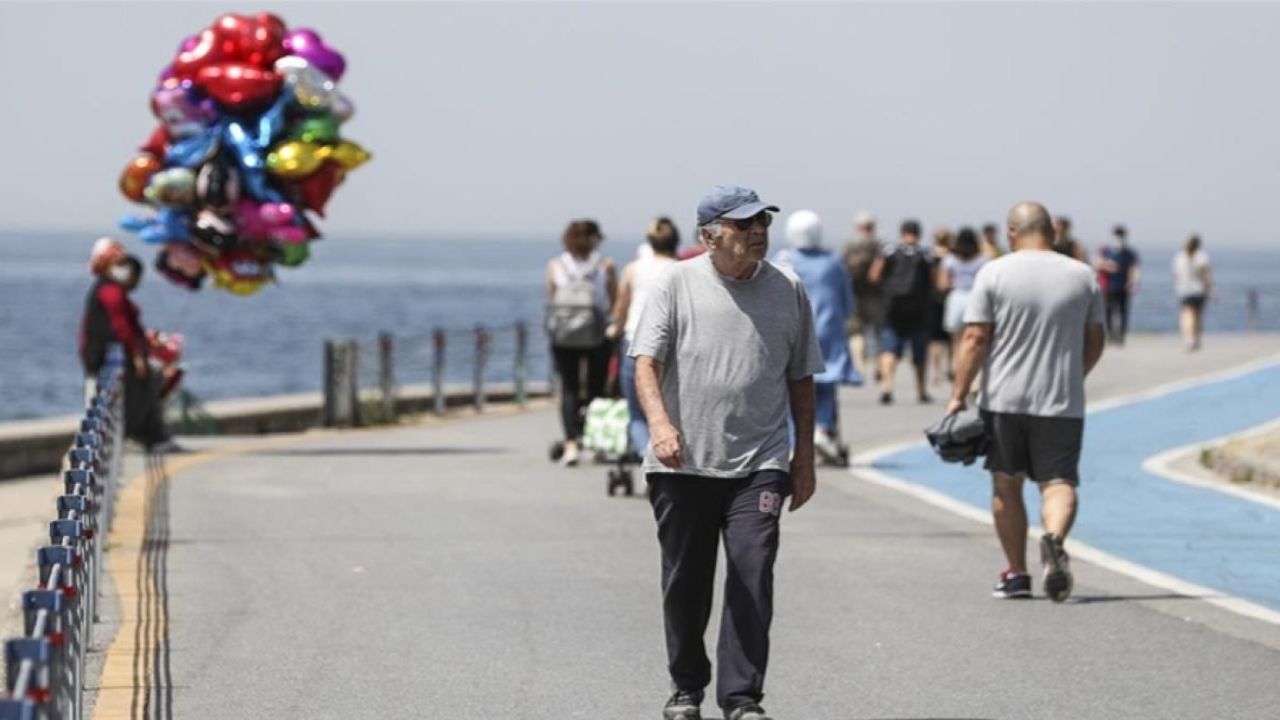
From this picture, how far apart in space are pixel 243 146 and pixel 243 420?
7.01 m

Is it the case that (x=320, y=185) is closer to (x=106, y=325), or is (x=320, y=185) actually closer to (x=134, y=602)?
(x=106, y=325)

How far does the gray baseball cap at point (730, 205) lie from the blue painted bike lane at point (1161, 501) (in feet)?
13.2

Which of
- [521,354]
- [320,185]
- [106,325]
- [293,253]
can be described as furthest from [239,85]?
[521,354]

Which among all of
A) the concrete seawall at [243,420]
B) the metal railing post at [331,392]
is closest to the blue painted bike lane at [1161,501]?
the metal railing post at [331,392]

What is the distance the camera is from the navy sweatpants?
26.2ft

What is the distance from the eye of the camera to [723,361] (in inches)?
319

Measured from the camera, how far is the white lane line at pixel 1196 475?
15305 mm

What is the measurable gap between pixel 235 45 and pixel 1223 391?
12.1 m

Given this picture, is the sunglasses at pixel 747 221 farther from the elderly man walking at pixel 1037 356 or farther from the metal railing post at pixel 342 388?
the metal railing post at pixel 342 388

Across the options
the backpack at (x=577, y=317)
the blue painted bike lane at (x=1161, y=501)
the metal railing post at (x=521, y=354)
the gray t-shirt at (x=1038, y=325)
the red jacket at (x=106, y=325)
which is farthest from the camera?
the metal railing post at (x=521, y=354)

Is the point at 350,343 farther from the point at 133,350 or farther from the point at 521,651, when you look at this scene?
the point at 521,651

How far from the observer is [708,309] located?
26.6 feet

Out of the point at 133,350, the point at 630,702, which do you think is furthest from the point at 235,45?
the point at 630,702

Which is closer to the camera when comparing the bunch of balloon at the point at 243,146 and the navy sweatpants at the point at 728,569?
the navy sweatpants at the point at 728,569
